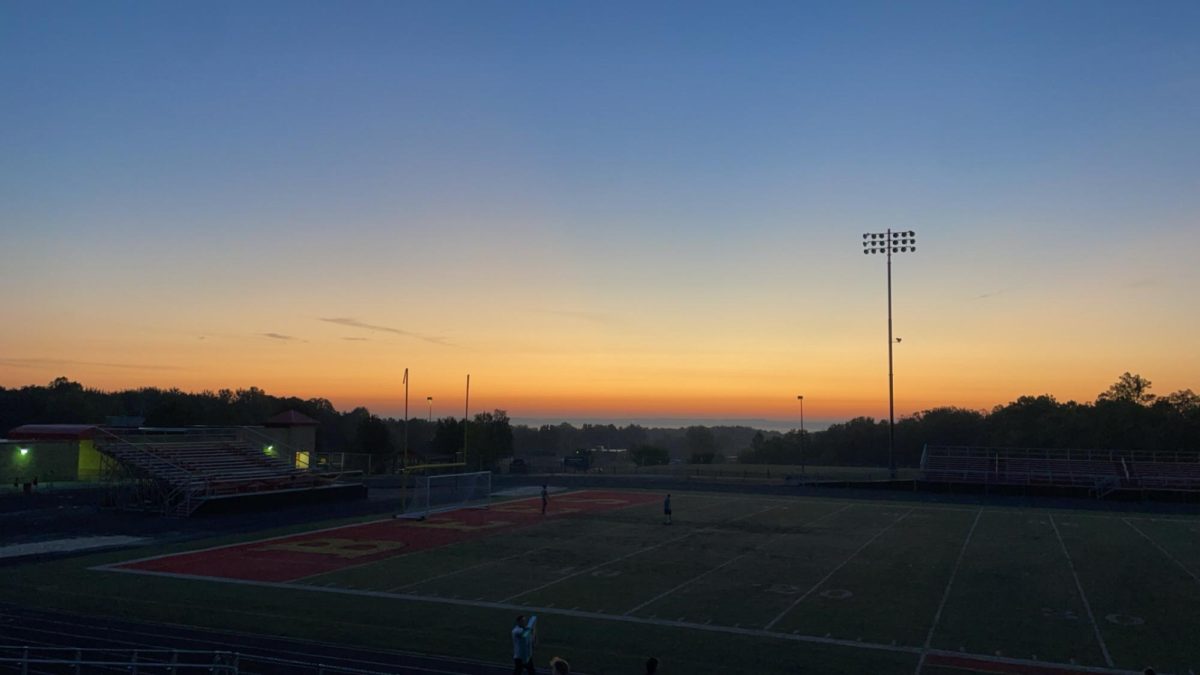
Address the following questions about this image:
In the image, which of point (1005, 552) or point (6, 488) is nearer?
point (1005, 552)

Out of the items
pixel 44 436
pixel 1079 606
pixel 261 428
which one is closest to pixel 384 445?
pixel 261 428

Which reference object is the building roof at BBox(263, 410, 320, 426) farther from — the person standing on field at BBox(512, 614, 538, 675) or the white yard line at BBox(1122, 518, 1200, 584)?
the white yard line at BBox(1122, 518, 1200, 584)

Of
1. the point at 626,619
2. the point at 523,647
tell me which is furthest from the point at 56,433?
the point at 523,647

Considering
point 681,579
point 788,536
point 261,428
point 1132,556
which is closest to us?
point 681,579

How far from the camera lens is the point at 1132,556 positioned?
26.9m

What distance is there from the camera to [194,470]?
3900cm

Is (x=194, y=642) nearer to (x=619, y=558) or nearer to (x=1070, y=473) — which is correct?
(x=619, y=558)

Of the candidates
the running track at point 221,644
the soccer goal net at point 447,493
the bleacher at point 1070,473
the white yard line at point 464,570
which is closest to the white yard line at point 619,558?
the white yard line at point 464,570

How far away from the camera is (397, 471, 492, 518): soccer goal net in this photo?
37.1 meters

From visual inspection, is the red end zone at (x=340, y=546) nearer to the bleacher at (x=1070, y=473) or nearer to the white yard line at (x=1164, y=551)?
the white yard line at (x=1164, y=551)

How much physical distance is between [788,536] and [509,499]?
18677mm

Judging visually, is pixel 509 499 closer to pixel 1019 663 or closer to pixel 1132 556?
pixel 1132 556

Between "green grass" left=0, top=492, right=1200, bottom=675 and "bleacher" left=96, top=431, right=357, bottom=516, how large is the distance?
867cm

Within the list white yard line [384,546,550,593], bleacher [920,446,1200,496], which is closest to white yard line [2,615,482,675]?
white yard line [384,546,550,593]
